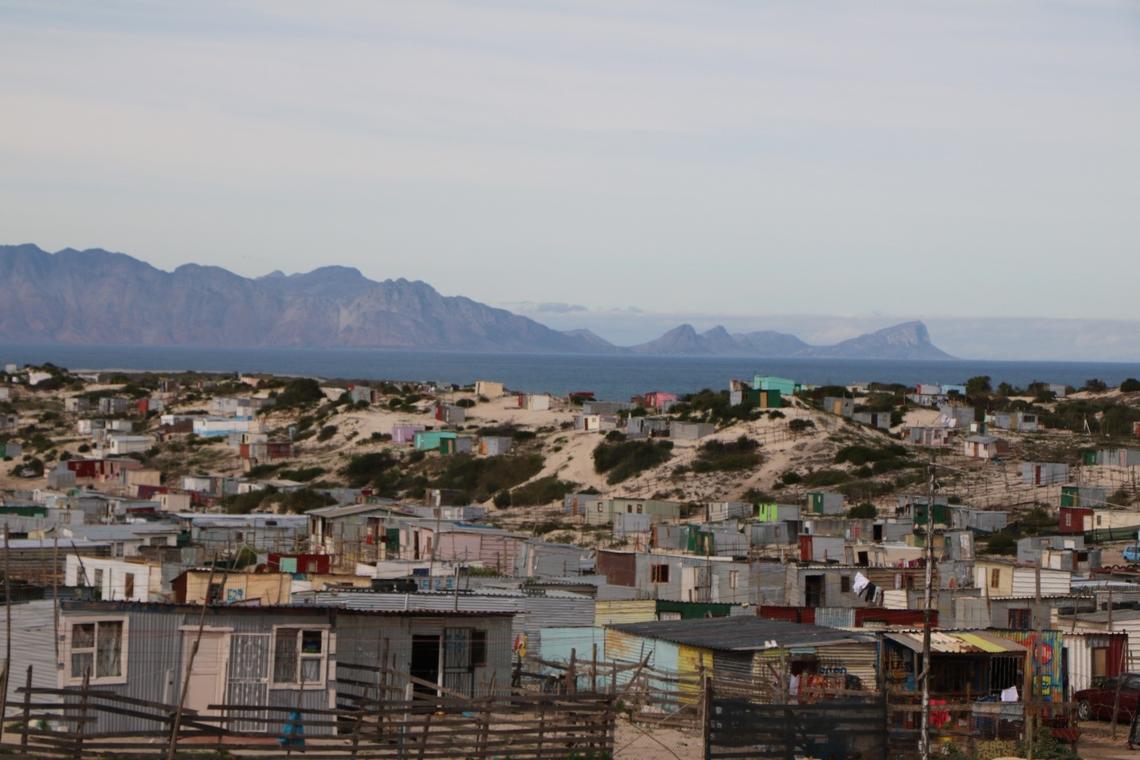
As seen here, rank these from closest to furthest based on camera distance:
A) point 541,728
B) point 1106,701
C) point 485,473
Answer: point 541,728 < point 1106,701 < point 485,473

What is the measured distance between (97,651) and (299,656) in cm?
257

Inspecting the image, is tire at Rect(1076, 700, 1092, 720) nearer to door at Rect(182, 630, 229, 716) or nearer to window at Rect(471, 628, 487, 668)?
window at Rect(471, 628, 487, 668)

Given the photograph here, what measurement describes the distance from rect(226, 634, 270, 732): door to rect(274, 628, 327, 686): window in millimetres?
168

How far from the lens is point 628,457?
246 feet

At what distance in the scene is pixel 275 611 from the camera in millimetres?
22250

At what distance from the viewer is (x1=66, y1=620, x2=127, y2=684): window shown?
70.1 ft

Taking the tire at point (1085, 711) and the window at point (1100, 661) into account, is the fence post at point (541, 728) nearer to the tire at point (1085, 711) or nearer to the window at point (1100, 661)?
the tire at point (1085, 711)

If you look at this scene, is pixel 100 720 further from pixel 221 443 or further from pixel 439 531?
pixel 221 443

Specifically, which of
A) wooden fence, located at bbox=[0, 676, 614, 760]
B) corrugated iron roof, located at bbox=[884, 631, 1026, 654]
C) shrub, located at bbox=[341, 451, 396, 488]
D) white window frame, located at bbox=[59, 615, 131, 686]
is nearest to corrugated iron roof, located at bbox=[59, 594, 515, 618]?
white window frame, located at bbox=[59, 615, 131, 686]

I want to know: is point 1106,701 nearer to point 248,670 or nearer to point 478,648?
point 478,648

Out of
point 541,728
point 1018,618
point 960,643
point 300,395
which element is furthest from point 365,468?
point 541,728

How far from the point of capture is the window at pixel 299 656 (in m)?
22.3

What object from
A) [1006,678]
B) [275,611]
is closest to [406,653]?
[275,611]

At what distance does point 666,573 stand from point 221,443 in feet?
169
